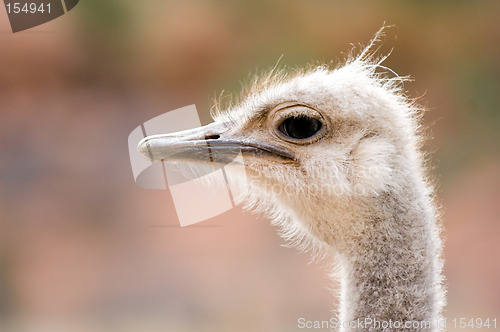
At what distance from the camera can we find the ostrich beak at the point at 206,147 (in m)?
2.57

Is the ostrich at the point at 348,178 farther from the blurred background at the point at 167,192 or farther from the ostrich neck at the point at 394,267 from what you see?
the blurred background at the point at 167,192

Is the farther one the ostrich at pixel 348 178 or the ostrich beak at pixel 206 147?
the ostrich beak at pixel 206 147

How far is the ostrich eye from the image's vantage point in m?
2.59

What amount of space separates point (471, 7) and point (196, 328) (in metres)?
4.33

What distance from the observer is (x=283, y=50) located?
25.1 feet

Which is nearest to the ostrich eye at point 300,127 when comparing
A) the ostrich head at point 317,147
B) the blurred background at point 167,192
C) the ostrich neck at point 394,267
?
the ostrich head at point 317,147

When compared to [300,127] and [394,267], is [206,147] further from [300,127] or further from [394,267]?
[394,267]

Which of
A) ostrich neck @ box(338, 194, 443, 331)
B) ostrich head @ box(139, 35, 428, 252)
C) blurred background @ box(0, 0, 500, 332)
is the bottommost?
ostrich neck @ box(338, 194, 443, 331)

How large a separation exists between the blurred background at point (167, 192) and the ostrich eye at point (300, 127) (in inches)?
161

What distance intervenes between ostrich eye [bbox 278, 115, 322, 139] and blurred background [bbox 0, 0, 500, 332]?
408 centimetres

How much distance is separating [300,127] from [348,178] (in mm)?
231

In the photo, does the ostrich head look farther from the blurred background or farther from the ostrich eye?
the blurred background

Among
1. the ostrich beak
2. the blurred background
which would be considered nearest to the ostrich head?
the ostrich beak

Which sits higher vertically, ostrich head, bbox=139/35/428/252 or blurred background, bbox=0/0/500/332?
blurred background, bbox=0/0/500/332
